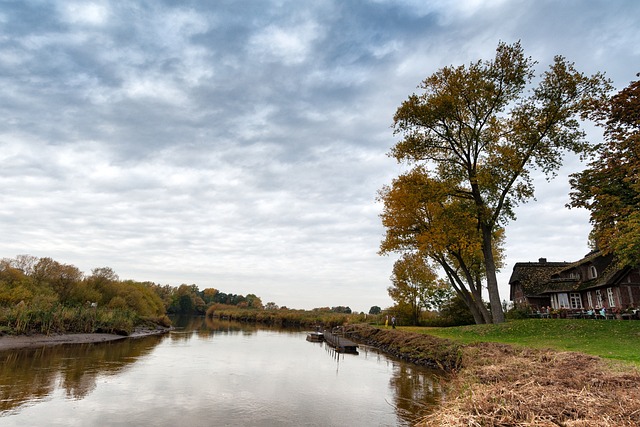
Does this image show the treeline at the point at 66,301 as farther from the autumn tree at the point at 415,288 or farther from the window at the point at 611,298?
the window at the point at 611,298

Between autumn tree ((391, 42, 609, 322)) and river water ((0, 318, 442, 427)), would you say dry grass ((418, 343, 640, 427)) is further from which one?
autumn tree ((391, 42, 609, 322))

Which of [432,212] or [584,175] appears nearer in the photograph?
[584,175]

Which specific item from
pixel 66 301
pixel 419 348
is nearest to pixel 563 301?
pixel 419 348

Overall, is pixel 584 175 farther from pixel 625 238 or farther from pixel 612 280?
pixel 612 280

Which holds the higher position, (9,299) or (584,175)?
(584,175)

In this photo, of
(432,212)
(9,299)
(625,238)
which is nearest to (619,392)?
(625,238)

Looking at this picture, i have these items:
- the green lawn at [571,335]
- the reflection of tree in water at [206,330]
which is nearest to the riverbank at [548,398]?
the green lawn at [571,335]

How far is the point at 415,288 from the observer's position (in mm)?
40969

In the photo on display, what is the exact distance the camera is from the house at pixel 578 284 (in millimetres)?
34594

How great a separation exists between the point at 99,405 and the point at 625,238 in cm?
2063

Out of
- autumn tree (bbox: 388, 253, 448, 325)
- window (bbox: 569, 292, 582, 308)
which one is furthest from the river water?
window (bbox: 569, 292, 582, 308)

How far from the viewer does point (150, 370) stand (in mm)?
18734

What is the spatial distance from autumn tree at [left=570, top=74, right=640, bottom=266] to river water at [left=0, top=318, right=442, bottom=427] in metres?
11.1

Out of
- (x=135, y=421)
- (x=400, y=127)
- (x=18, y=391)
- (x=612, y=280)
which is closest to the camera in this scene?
(x=135, y=421)
